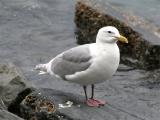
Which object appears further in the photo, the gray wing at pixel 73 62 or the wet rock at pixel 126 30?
the wet rock at pixel 126 30

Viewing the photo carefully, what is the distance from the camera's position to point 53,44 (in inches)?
495

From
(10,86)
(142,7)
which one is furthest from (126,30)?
(10,86)

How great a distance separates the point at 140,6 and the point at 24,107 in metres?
8.55

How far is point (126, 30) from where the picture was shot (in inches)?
465

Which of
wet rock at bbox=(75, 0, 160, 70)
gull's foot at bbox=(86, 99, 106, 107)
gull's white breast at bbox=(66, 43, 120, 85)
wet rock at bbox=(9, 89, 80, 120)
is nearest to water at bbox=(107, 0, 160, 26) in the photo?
wet rock at bbox=(75, 0, 160, 70)

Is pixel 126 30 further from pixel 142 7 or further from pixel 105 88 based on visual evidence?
pixel 142 7

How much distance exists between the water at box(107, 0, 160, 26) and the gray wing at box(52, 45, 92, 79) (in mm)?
6276

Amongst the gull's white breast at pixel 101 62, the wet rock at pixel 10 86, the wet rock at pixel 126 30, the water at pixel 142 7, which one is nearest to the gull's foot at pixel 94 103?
the gull's white breast at pixel 101 62

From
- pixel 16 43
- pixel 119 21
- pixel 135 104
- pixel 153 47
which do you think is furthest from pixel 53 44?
pixel 135 104

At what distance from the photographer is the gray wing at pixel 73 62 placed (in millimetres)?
8371

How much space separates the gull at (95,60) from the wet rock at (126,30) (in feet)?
8.26

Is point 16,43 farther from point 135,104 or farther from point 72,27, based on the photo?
point 135,104

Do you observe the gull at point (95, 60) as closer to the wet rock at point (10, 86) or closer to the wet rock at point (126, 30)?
the wet rock at point (10, 86)

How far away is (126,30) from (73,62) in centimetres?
341
